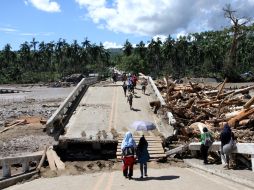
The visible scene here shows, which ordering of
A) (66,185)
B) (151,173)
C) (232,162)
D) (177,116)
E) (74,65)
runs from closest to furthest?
(66,185), (232,162), (151,173), (177,116), (74,65)

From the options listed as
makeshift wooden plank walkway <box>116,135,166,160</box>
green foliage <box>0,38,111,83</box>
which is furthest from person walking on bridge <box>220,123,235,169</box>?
green foliage <box>0,38,111,83</box>

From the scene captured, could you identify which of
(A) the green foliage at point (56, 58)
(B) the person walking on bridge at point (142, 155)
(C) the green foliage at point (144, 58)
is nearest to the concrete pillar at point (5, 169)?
(B) the person walking on bridge at point (142, 155)

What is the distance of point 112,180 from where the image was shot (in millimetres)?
15281

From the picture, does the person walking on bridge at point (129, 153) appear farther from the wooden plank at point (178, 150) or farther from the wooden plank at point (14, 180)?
the wooden plank at point (178, 150)

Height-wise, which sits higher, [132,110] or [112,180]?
[132,110]

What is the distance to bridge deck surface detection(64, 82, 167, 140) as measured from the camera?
75.9 ft

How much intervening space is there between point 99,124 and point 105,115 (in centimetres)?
226

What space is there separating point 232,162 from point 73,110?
14.8 meters

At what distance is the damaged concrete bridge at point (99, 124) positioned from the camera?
21.5 meters

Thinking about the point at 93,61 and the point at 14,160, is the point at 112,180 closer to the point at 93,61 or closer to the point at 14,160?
the point at 14,160

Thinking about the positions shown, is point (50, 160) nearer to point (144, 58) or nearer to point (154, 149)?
point (154, 149)

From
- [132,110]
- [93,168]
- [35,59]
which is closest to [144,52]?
[35,59]

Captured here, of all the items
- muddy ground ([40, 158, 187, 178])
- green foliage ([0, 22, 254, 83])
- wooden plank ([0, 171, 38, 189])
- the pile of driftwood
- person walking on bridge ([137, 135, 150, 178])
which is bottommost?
muddy ground ([40, 158, 187, 178])

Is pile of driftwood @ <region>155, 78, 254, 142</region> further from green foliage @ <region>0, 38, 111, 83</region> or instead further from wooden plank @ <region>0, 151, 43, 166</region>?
green foliage @ <region>0, 38, 111, 83</region>
